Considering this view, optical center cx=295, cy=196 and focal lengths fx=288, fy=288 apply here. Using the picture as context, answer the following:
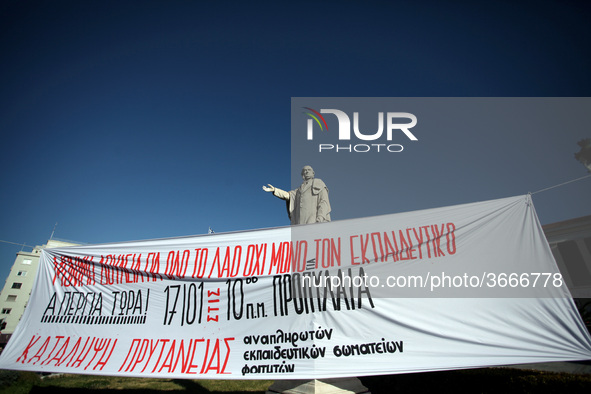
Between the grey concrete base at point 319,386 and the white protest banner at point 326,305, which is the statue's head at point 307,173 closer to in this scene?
the white protest banner at point 326,305

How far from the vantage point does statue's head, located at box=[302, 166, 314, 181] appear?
6270 mm

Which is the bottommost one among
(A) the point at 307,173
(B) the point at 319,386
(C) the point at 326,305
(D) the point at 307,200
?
(B) the point at 319,386

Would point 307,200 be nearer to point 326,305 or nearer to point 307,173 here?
point 307,173

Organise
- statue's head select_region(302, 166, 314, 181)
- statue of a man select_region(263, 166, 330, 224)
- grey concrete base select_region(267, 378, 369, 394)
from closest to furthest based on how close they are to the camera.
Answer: grey concrete base select_region(267, 378, 369, 394) < statue of a man select_region(263, 166, 330, 224) < statue's head select_region(302, 166, 314, 181)

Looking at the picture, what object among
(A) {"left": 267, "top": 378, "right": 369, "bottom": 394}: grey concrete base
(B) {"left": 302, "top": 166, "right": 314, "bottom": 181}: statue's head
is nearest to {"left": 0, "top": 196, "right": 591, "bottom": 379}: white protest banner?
(A) {"left": 267, "top": 378, "right": 369, "bottom": 394}: grey concrete base

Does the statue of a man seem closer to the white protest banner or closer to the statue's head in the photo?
the statue's head

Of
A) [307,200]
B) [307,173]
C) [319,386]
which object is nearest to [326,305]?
[319,386]

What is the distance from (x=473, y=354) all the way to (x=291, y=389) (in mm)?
2293

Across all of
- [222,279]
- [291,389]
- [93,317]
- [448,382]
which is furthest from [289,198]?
[448,382]

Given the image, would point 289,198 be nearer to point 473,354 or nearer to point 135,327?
point 135,327

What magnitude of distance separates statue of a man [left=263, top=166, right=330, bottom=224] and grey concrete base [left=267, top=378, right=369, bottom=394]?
2582 millimetres

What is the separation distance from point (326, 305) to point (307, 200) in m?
2.53

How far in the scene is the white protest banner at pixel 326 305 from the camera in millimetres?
3240

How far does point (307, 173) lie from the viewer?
6.29 meters
